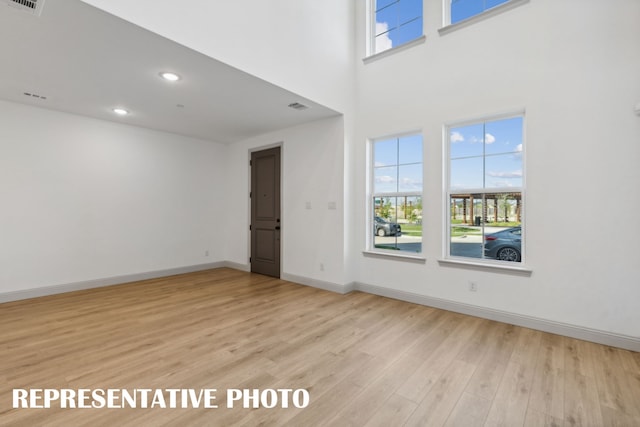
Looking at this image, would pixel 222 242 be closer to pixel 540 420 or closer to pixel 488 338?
Result: pixel 488 338

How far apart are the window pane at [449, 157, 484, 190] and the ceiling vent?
413 cm

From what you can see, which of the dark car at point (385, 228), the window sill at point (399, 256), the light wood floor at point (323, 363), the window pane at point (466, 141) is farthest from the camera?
the dark car at point (385, 228)

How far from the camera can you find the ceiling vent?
6.62 ft

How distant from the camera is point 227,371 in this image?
2.22 metres

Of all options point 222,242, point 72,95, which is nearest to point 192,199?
point 222,242

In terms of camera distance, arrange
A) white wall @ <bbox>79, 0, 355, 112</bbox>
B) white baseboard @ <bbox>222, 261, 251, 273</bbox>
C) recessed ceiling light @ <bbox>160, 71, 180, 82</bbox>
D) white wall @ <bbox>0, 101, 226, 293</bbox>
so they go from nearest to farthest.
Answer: white wall @ <bbox>79, 0, 355, 112</bbox>
recessed ceiling light @ <bbox>160, 71, 180, 82</bbox>
white wall @ <bbox>0, 101, 226, 293</bbox>
white baseboard @ <bbox>222, 261, 251, 273</bbox>

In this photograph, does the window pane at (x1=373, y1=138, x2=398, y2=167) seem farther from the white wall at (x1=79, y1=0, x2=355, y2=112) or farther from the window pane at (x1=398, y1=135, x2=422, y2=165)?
the white wall at (x1=79, y1=0, x2=355, y2=112)

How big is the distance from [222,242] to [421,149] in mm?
4553

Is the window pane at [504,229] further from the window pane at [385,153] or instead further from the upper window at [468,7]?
the upper window at [468,7]

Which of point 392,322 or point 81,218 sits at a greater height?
point 81,218

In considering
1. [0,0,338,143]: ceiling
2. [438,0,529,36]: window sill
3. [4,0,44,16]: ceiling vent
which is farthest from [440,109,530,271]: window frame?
[4,0,44,16]: ceiling vent

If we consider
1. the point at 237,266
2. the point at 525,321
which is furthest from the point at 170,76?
the point at 525,321

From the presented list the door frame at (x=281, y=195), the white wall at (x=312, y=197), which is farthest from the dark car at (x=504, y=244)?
the door frame at (x=281, y=195)

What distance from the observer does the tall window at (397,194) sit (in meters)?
4.00
